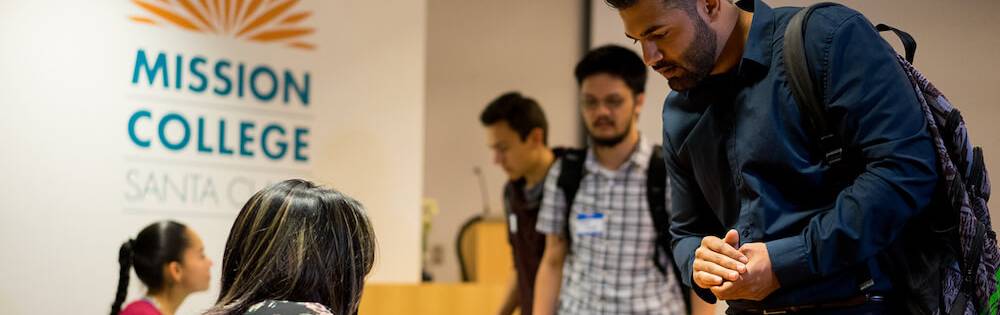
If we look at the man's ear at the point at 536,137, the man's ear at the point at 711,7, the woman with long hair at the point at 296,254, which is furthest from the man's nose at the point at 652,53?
the man's ear at the point at 536,137

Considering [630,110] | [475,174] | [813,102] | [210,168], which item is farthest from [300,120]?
[813,102]

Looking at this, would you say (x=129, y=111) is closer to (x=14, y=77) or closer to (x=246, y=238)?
(x=14, y=77)

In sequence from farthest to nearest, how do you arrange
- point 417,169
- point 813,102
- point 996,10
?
point 417,169 → point 996,10 → point 813,102

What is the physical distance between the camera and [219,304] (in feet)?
5.88

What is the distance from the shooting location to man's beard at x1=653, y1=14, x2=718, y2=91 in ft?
6.32

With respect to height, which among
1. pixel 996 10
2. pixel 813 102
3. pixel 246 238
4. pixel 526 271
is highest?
pixel 996 10

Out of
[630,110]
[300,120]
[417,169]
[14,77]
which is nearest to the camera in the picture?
[630,110]

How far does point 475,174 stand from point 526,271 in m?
3.25

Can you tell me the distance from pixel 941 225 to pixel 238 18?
3.47m

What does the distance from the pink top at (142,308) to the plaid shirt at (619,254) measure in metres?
1.41

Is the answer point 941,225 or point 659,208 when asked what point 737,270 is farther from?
point 659,208

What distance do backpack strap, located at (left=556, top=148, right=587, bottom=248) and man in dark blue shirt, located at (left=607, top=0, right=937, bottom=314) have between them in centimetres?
166

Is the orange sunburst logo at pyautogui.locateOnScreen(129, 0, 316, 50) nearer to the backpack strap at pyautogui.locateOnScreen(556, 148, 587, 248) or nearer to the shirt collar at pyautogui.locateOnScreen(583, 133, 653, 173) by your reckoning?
the backpack strap at pyautogui.locateOnScreen(556, 148, 587, 248)

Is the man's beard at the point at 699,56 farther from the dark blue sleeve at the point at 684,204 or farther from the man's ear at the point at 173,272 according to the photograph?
the man's ear at the point at 173,272
